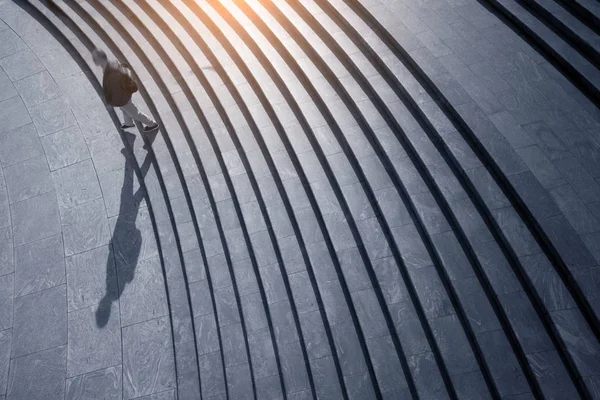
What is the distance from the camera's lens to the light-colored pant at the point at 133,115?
352 inches

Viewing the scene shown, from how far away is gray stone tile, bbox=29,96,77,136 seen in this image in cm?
1038

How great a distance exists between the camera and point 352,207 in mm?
7312

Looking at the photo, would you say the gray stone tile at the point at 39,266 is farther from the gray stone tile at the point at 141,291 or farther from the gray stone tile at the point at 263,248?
the gray stone tile at the point at 263,248

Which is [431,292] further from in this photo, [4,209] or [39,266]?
[4,209]

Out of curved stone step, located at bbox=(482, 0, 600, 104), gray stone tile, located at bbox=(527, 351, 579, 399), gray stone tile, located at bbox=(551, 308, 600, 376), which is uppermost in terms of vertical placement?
curved stone step, located at bbox=(482, 0, 600, 104)

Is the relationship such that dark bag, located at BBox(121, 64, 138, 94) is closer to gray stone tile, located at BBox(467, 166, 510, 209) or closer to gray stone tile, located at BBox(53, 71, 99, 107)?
gray stone tile, located at BBox(53, 71, 99, 107)

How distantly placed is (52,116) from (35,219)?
2786 mm

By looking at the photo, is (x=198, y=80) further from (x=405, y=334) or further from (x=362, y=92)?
(x=405, y=334)

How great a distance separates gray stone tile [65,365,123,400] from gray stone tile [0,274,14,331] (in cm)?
173

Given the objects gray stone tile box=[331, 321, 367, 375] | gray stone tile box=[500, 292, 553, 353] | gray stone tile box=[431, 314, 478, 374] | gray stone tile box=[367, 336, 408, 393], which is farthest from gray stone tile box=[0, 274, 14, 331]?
gray stone tile box=[500, 292, 553, 353]

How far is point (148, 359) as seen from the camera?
7172 millimetres

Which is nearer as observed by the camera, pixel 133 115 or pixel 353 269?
pixel 353 269

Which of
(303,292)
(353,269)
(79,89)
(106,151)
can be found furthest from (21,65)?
(353,269)

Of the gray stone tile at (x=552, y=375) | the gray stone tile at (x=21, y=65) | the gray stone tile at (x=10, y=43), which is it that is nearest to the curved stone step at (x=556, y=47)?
the gray stone tile at (x=552, y=375)
